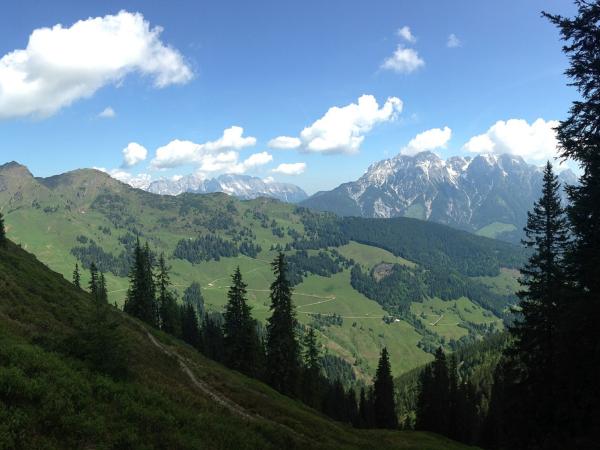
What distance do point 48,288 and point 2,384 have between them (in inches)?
1242

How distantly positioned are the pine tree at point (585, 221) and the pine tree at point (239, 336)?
5029cm

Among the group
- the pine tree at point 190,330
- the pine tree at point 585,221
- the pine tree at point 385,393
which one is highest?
the pine tree at point 585,221

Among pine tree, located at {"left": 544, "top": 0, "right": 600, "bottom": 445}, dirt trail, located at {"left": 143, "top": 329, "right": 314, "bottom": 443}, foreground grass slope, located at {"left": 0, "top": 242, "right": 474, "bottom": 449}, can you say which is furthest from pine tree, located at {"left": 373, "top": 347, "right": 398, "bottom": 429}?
pine tree, located at {"left": 544, "top": 0, "right": 600, "bottom": 445}

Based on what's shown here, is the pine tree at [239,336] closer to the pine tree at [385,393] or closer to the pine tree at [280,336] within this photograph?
the pine tree at [280,336]

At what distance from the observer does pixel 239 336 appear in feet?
218

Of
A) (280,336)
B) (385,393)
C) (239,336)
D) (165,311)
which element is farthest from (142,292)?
(385,393)

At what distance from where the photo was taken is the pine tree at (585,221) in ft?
59.2

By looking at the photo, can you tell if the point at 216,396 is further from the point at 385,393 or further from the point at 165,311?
the point at 385,393

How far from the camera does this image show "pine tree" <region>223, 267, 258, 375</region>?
6581cm

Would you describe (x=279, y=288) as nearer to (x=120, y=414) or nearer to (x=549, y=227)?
(x=549, y=227)

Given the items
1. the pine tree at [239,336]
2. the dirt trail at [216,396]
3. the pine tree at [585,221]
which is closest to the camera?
the pine tree at [585,221]

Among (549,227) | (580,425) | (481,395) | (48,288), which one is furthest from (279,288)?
(481,395)

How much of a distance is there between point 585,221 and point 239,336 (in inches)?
2159

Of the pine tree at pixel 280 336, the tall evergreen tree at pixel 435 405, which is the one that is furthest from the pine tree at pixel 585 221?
the tall evergreen tree at pixel 435 405
